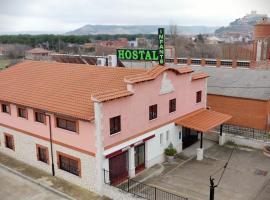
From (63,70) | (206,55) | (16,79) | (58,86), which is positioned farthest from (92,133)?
(206,55)

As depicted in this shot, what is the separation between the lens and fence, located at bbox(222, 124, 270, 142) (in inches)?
1251

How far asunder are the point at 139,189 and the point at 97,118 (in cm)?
581

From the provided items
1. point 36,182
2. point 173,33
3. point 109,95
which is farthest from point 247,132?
point 173,33

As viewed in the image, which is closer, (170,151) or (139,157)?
(139,157)

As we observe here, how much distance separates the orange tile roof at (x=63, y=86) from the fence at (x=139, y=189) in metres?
5.01

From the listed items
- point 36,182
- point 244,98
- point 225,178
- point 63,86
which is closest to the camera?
point 36,182

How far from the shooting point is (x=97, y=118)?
20.0 metres

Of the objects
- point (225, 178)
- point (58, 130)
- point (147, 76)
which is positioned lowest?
point (225, 178)

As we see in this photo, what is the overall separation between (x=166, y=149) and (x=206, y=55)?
8431 cm

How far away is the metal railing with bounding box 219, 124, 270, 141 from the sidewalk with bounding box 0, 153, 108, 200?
58.0 feet

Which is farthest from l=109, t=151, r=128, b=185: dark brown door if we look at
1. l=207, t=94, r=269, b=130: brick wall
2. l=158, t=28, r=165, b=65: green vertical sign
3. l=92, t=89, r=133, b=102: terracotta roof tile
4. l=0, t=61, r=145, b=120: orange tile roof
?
l=207, t=94, r=269, b=130: brick wall

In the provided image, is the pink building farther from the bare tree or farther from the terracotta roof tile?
the bare tree

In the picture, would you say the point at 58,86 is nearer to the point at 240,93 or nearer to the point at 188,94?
the point at 188,94

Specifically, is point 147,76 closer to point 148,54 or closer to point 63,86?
point 148,54
